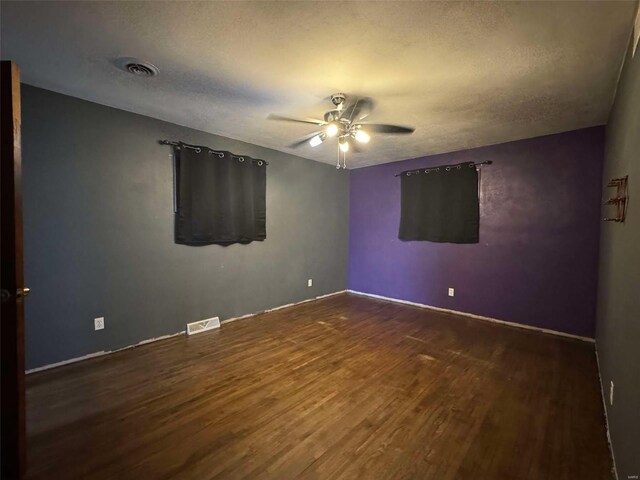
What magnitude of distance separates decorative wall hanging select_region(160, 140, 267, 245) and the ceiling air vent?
108 centimetres

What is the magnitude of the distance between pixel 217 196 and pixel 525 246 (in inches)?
154

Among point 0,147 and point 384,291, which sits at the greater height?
point 0,147

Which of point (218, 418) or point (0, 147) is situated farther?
point (218, 418)

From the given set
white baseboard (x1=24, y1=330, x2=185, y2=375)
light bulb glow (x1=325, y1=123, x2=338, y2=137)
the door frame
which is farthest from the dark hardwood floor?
light bulb glow (x1=325, y1=123, x2=338, y2=137)

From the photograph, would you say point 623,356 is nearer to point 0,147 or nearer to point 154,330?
point 0,147

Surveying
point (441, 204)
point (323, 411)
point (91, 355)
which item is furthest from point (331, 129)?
point (91, 355)

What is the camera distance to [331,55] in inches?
73.4

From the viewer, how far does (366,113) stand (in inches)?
109

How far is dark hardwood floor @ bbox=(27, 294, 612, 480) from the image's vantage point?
1.54 meters

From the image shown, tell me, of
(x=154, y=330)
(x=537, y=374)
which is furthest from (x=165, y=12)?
(x=537, y=374)

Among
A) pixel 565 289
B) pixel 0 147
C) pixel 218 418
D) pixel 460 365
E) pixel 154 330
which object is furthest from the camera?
pixel 565 289

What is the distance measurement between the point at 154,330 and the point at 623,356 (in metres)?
3.76

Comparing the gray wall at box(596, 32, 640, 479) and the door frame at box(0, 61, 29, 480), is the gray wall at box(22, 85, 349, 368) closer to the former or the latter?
the door frame at box(0, 61, 29, 480)

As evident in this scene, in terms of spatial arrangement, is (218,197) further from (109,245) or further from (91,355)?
(91,355)
